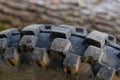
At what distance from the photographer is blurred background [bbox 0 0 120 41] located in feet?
6.86

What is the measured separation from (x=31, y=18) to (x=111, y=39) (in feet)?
2.48

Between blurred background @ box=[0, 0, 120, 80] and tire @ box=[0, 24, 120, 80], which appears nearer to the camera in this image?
tire @ box=[0, 24, 120, 80]

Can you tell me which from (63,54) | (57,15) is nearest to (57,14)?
(57,15)

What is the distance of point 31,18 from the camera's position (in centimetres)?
209

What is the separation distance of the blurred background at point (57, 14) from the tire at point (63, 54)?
0.67 metres

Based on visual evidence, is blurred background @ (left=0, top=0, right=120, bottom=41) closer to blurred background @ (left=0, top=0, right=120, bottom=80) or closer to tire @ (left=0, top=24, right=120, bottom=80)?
blurred background @ (left=0, top=0, right=120, bottom=80)

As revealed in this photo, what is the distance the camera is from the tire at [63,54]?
1.29 m

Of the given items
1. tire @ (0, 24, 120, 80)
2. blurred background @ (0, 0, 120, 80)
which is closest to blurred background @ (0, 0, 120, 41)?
blurred background @ (0, 0, 120, 80)

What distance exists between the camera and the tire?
129 centimetres

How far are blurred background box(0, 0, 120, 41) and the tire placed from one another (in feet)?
2.21

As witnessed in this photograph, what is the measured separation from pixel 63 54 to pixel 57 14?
32.2 inches

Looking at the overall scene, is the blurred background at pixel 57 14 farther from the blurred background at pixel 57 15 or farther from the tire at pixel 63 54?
the tire at pixel 63 54

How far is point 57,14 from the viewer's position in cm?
210

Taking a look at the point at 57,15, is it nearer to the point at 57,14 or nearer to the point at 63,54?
the point at 57,14
